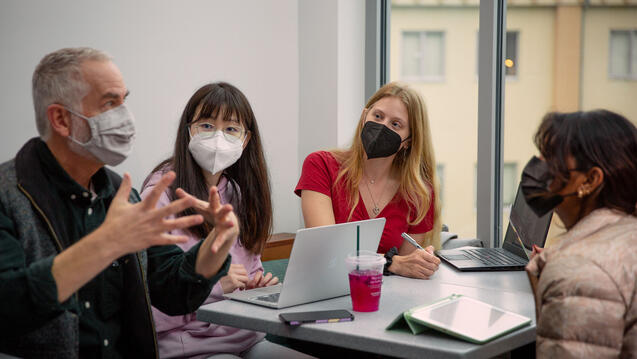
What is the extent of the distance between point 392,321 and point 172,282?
25.5 inches

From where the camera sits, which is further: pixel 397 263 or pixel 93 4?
pixel 93 4

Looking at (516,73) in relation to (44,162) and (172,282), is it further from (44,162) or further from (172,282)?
(44,162)

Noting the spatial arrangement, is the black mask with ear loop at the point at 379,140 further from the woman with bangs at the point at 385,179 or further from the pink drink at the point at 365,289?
the pink drink at the point at 365,289

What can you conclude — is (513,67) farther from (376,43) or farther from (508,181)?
(376,43)

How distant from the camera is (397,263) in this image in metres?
2.12

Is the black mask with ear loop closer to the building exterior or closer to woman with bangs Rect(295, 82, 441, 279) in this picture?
woman with bangs Rect(295, 82, 441, 279)

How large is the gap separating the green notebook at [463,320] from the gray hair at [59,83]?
968mm

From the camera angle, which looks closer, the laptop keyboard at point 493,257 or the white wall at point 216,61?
the laptop keyboard at point 493,257

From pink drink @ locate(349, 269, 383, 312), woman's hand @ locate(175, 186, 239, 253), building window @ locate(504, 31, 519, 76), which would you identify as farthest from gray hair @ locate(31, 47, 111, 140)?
building window @ locate(504, 31, 519, 76)

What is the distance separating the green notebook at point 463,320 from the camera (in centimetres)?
141

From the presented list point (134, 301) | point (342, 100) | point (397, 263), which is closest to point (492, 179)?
point (342, 100)

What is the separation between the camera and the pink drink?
1.62m

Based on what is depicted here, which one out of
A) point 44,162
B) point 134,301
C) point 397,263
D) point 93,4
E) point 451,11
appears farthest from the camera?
point 451,11

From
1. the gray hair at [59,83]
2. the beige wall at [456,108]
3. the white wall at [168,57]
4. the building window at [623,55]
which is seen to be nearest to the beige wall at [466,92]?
the beige wall at [456,108]
